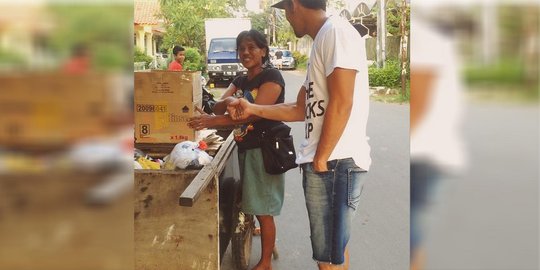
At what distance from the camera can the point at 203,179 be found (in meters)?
2.01

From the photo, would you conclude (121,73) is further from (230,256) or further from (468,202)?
(230,256)

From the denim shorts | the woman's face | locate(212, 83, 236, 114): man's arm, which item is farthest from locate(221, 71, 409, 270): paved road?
locate(212, 83, 236, 114): man's arm

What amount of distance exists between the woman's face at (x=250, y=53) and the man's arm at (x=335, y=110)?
0.90 metres

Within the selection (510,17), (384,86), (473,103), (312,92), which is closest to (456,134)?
(473,103)

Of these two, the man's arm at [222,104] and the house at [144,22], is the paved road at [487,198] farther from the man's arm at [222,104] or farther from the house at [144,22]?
the man's arm at [222,104]

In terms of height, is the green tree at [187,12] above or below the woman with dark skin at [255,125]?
above

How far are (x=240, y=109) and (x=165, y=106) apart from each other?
696 mm

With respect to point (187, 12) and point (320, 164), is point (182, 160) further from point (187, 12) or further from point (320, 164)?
point (187, 12)

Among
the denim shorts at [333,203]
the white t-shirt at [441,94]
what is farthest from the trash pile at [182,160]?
the white t-shirt at [441,94]

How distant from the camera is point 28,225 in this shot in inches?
20.1

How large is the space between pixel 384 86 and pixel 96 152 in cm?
1259

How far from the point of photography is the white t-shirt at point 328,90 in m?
1.92

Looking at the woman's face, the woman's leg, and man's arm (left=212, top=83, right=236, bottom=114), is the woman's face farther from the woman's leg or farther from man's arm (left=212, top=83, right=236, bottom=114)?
the woman's leg

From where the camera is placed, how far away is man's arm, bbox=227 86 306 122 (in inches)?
92.1
